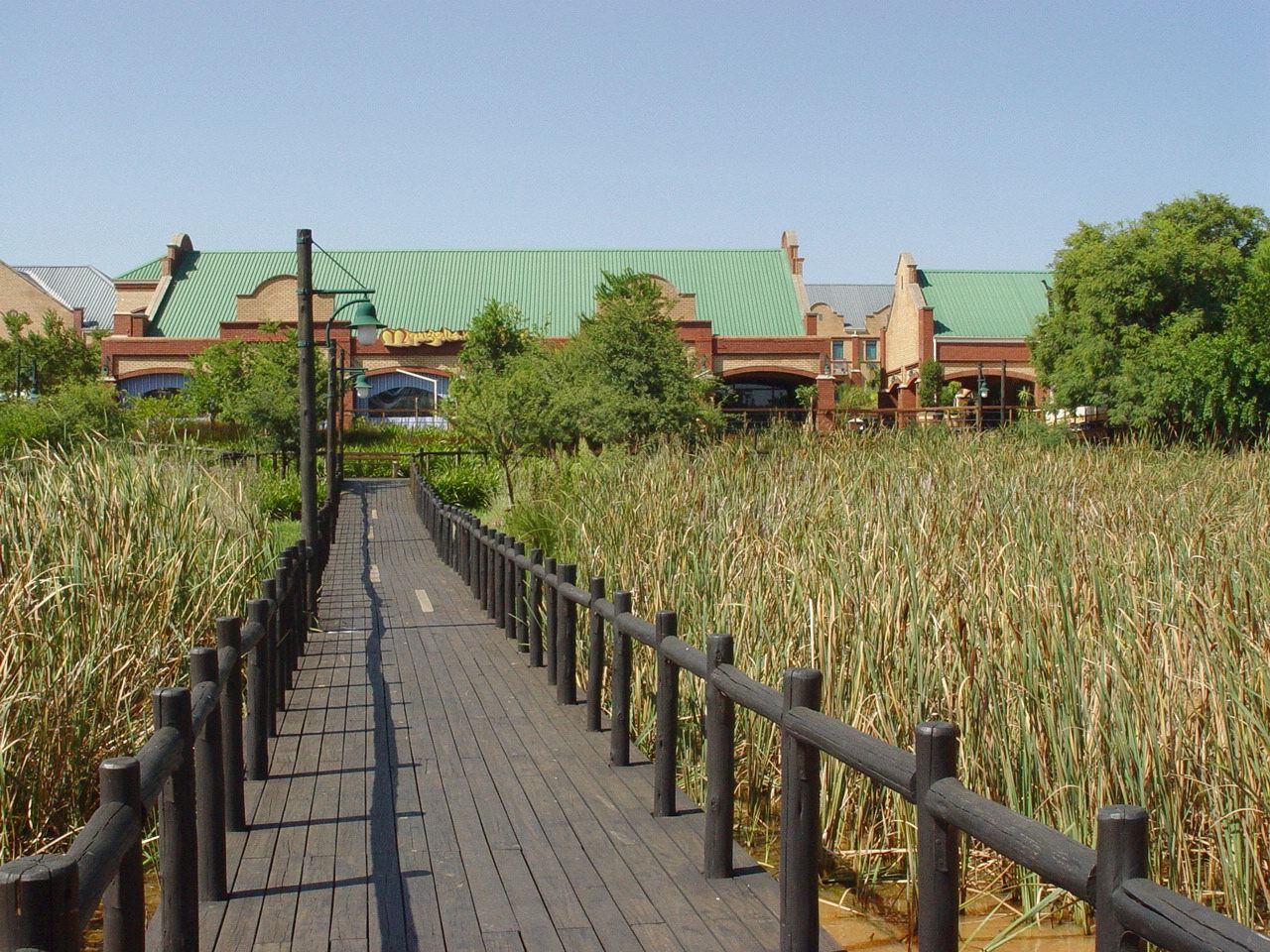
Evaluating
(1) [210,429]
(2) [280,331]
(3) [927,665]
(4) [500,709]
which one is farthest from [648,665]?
(2) [280,331]

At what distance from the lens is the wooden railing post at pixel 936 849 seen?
10.8 feet

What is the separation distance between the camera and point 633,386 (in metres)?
25.7

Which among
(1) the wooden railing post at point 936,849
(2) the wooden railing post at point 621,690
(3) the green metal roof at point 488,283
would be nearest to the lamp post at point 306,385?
(2) the wooden railing post at point 621,690

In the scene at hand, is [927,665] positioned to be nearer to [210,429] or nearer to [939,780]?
[939,780]

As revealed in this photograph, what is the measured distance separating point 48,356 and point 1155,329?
46.4 metres

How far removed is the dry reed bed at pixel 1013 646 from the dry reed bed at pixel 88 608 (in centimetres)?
271

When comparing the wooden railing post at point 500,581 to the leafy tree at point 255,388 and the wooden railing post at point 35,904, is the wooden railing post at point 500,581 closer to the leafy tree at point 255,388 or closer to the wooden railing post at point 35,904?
the wooden railing post at point 35,904

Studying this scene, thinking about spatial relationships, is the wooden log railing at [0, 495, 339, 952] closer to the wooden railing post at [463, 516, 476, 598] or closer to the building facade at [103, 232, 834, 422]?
the wooden railing post at [463, 516, 476, 598]

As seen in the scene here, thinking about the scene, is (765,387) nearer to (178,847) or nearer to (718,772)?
(718,772)

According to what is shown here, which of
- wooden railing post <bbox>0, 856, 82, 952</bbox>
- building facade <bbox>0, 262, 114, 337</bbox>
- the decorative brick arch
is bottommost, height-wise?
wooden railing post <bbox>0, 856, 82, 952</bbox>

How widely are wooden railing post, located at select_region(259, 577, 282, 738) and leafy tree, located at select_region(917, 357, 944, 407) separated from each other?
49.2 metres

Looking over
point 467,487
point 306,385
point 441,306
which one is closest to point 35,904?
point 306,385

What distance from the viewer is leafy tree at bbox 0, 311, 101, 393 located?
56.6 metres

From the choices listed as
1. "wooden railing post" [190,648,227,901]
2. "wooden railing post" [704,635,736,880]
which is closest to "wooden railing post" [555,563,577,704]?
"wooden railing post" [704,635,736,880]
